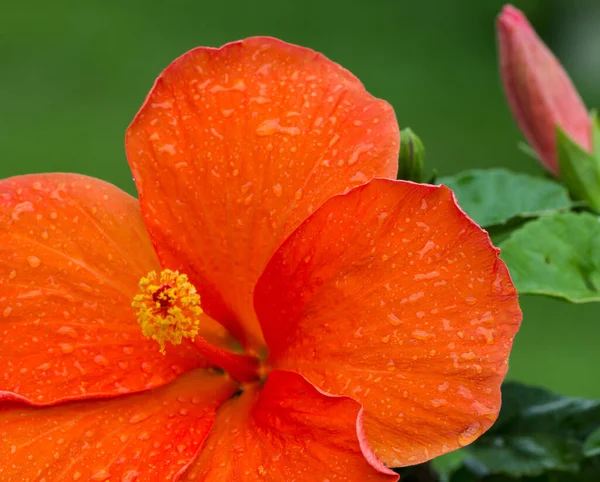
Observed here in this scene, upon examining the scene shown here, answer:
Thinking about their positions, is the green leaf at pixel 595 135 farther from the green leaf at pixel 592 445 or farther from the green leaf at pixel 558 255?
the green leaf at pixel 592 445

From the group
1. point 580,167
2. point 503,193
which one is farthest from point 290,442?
point 580,167

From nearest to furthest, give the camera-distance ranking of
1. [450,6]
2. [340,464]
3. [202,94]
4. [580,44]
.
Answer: [340,464] → [202,94] → [580,44] → [450,6]

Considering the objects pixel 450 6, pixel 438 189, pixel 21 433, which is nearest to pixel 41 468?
pixel 21 433

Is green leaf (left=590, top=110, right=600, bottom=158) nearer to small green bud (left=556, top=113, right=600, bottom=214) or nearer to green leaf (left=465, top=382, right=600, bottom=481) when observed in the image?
small green bud (left=556, top=113, right=600, bottom=214)

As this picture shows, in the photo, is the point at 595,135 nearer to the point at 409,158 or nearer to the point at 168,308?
the point at 409,158

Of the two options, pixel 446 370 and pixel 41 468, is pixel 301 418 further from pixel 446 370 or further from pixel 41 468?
pixel 41 468
